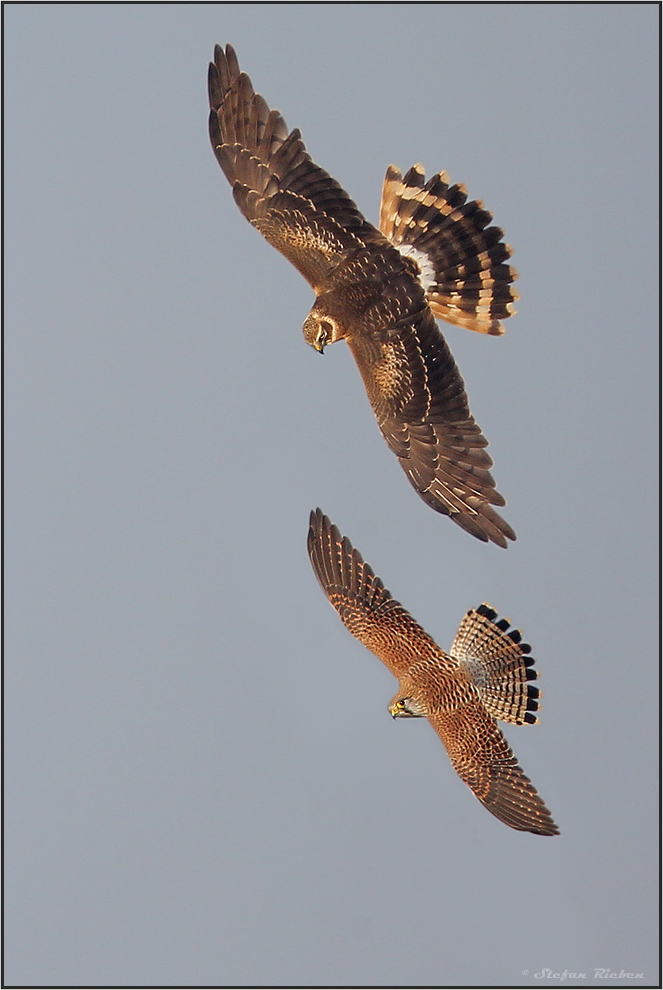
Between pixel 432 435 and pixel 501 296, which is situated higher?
pixel 501 296

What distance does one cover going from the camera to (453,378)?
13.8 m

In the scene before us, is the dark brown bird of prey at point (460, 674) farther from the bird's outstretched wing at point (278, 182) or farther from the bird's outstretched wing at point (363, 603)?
the bird's outstretched wing at point (278, 182)

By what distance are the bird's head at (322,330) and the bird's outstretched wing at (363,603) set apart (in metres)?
2.31

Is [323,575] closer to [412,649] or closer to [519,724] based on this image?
[412,649]

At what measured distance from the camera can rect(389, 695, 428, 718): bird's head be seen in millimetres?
14867

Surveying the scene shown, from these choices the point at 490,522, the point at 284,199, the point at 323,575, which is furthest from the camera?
the point at 323,575

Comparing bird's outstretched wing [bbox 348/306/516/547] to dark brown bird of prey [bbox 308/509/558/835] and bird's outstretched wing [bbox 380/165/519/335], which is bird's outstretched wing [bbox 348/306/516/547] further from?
dark brown bird of prey [bbox 308/509/558/835]

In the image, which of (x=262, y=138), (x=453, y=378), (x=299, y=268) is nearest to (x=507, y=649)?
(x=453, y=378)

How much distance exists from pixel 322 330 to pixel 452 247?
126cm

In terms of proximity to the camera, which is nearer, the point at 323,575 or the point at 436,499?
the point at 436,499

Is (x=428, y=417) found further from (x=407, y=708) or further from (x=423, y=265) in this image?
(x=407, y=708)

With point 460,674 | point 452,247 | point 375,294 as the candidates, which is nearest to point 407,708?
point 460,674

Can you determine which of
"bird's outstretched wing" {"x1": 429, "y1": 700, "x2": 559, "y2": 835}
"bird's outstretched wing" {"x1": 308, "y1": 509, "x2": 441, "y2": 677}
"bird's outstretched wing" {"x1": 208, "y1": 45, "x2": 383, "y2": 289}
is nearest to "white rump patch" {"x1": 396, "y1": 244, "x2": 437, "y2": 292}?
"bird's outstretched wing" {"x1": 208, "y1": 45, "x2": 383, "y2": 289}

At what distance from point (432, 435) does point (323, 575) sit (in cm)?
234
